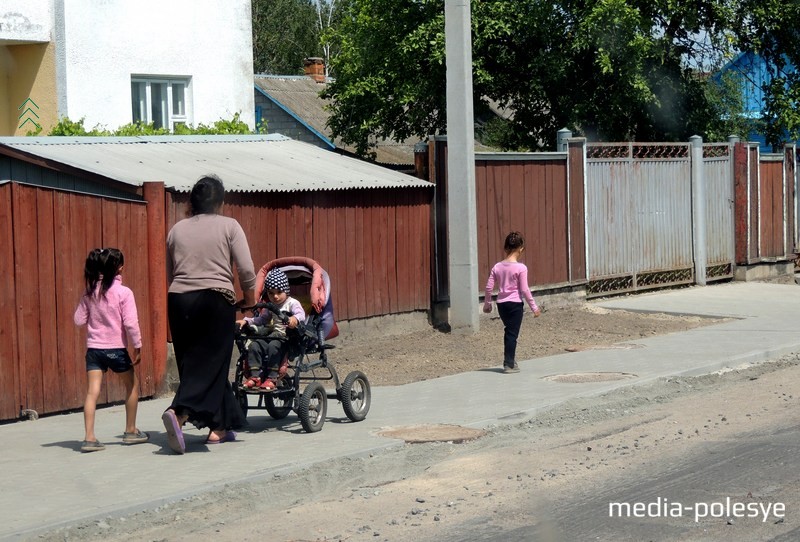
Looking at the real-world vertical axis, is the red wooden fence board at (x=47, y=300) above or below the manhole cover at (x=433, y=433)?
above

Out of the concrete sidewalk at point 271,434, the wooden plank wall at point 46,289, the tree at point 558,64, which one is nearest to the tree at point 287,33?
the tree at point 558,64

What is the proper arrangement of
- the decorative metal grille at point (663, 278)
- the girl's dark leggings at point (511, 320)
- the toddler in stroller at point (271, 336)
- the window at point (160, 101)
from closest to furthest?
1. the toddler in stroller at point (271, 336)
2. the girl's dark leggings at point (511, 320)
3. the window at point (160, 101)
4. the decorative metal grille at point (663, 278)

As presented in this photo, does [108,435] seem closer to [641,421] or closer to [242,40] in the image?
[641,421]

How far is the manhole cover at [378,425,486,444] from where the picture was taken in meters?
8.69

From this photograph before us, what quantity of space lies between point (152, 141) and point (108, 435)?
535cm

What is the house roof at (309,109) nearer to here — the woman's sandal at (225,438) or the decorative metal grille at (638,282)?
the decorative metal grille at (638,282)

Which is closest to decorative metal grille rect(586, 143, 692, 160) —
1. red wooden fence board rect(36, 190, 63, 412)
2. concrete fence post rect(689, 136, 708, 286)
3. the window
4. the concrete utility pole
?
concrete fence post rect(689, 136, 708, 286)

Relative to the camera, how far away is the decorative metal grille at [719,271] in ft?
67.6

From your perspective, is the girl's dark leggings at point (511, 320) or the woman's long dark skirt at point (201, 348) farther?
the girl's dark leggings at point (511, 320)

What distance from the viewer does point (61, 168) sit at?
10.9 metres

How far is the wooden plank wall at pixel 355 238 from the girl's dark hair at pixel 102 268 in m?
3.56

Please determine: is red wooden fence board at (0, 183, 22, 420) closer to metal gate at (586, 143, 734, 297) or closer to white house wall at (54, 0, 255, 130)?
white house wall at (54, 0, 255, 130)

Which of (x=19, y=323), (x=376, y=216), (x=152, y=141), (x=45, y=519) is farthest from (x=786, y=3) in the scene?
(x=45, y=519)

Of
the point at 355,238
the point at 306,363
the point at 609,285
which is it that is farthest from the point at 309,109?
the point at 306,363
